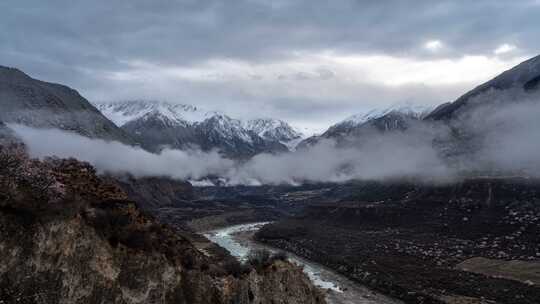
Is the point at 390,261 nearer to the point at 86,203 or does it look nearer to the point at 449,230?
the point at 449,230

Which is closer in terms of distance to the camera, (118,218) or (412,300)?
(118,218)

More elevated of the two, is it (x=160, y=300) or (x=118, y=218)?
(x=118, y=218)

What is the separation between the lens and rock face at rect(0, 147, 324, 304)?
34.8m

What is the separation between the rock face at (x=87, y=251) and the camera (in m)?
34.8

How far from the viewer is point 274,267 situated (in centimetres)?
5303

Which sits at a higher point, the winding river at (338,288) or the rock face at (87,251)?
the rock face at (87,251)

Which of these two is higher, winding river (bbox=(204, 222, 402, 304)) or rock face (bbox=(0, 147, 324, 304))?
rock face (bbox=(0, 147, 324, 304))

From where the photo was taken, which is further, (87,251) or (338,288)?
(338,288)

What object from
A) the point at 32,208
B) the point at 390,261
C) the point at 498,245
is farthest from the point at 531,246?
the point at 32,208

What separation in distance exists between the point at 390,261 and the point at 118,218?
10518 centimetres

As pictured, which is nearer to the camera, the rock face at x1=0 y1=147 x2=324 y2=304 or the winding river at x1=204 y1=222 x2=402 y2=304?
the rock face at x1=0 y1=147 x2=324 y2=304

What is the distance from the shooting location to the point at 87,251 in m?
37.9

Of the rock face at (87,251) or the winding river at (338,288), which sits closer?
the rock face at (87,251)

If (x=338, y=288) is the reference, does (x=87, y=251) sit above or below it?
above
